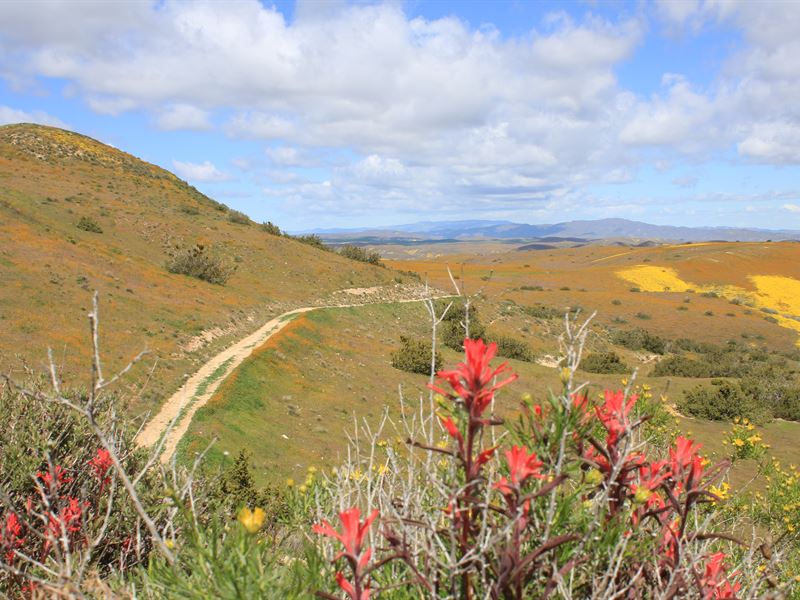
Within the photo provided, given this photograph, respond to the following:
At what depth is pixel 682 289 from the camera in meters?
67.0

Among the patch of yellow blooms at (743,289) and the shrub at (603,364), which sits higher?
the patch of yellow blooms at (743,289)

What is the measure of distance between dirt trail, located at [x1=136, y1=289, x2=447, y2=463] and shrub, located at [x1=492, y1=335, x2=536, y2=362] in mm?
14553

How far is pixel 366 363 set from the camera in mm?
24938

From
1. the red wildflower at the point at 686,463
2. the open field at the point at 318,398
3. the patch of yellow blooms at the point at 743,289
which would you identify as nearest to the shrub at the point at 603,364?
the open field at the point at 318,398

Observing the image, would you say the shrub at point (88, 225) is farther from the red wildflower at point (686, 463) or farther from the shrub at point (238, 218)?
the red wildflower at point (686, 463)

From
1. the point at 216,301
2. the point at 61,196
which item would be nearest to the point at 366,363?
the point at 216,301

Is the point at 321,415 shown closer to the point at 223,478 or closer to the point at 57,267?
the point at 223,478

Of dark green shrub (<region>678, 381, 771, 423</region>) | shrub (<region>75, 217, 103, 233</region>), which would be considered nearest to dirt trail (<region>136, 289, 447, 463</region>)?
dark green shrub (<region>678, 381, 771, 423</region>)

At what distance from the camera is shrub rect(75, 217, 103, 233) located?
3312cm

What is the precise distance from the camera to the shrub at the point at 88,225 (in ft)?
109

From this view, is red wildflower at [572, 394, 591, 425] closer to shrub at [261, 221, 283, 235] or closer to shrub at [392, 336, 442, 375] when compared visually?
shrub at [392, 336, 442, 375]

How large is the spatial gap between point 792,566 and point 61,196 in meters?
45.3

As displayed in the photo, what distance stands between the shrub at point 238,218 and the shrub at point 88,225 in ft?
57.0

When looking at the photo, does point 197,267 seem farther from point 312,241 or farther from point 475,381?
point 475,381
